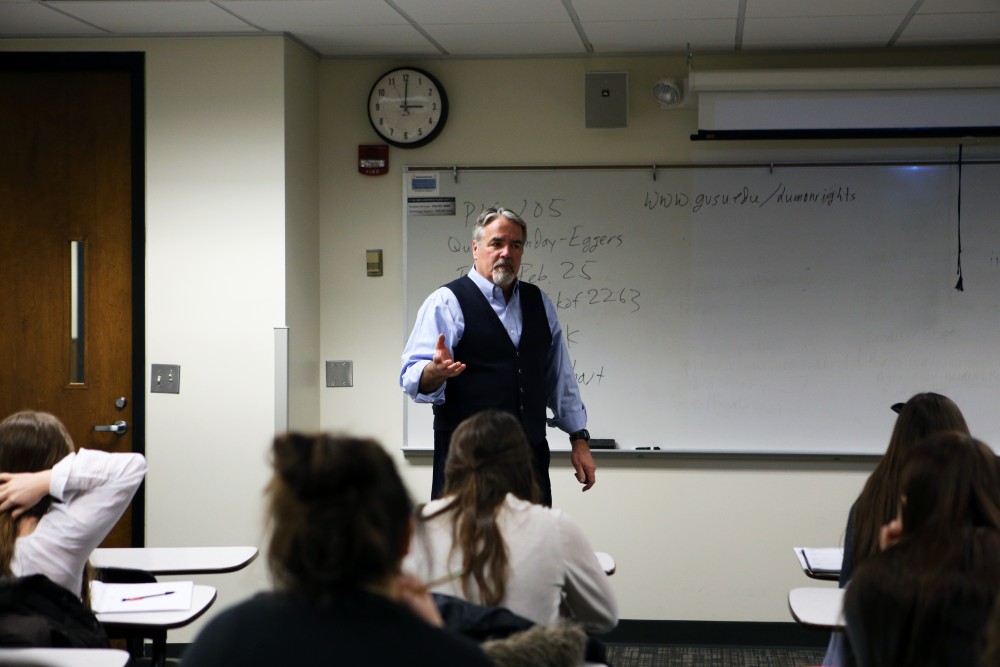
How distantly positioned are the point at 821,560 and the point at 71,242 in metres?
3.09

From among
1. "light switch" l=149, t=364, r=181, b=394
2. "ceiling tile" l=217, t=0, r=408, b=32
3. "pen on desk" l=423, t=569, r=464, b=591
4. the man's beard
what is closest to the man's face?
the man's beard

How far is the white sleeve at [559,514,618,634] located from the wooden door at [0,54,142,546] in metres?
2.66

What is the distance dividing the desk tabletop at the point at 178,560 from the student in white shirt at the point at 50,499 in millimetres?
476

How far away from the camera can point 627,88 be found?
14.6 feet

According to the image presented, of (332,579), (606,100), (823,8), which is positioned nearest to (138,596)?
(332,579)

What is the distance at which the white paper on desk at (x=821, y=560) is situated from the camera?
278cm

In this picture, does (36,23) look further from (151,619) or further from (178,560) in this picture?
(151,619)

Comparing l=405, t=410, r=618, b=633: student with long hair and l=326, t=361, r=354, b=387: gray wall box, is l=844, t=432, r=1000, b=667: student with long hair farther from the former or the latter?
l=326, t=361, r=354, b=387: gray wall box

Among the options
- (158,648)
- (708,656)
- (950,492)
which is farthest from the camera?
(708,656)

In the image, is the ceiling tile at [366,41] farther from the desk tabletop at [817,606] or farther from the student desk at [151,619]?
the desk tabletop at [817,606]

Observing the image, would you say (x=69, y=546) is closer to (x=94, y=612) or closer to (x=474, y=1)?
(x=94, y=612)

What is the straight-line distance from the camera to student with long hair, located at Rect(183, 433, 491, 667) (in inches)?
47.1

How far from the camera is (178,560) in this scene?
116 inches

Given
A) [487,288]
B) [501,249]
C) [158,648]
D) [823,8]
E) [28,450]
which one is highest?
[823,8]
